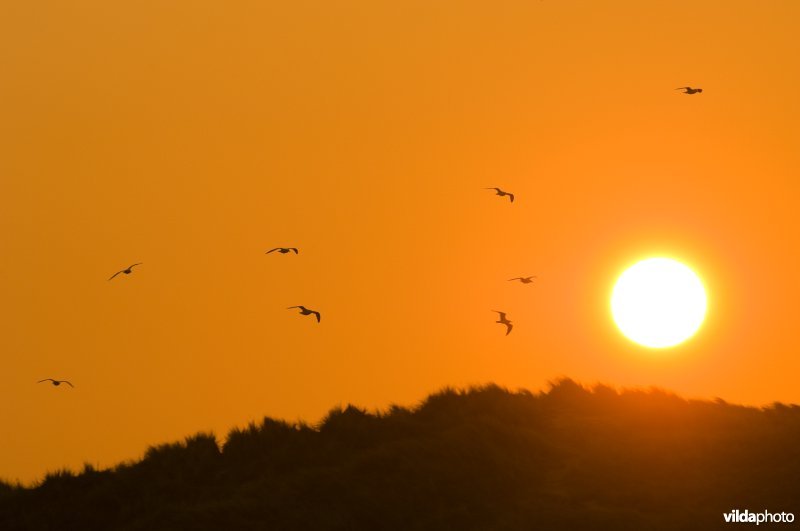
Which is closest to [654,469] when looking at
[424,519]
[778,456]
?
[778,456]

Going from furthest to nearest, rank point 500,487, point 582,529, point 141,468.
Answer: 1. point 141,468
2. point 500,487
3. point 582,529

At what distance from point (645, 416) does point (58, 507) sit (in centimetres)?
1537

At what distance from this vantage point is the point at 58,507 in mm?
39875

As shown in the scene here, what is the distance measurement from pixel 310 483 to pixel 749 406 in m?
13.1

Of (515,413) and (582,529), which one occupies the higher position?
(515,413)

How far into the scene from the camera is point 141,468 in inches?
1629

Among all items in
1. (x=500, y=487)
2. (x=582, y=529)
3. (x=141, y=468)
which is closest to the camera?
(x=582, y=529)

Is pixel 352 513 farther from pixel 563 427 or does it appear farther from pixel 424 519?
pixel 563 427

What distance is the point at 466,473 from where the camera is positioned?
38562 mm

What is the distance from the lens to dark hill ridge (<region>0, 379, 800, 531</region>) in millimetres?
36688

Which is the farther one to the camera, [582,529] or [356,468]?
[356,468]

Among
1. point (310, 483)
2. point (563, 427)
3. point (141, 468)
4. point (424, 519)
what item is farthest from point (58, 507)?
point (563, 427)

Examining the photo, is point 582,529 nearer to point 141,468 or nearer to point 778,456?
point 778,456

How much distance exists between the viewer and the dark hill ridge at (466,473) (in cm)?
3669
